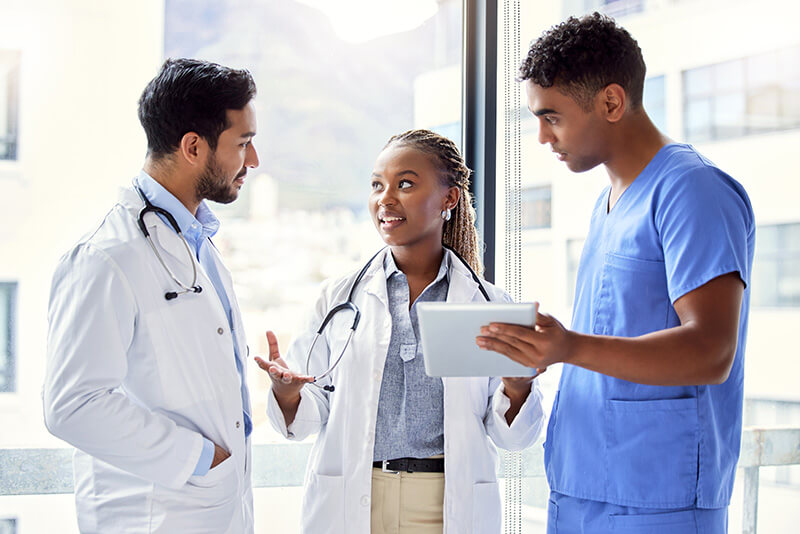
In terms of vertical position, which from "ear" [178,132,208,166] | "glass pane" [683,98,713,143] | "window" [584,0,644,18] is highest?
"window" [584,0,644,18]

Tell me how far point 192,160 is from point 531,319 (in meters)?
0.83

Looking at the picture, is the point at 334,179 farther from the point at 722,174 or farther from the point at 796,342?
the point at 796,342

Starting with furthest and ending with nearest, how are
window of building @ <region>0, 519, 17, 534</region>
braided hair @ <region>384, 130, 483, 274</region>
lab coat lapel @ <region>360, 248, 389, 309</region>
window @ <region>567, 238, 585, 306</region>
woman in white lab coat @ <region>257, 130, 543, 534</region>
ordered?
window @ <region>567, 238, 585, 306</region> < window of building @ <region>0, 519, 17, 534</region> < braided hair @ <region>384, 130, 483, 274</region> < lab coat lapel @ <region>360, 248, 389, 309</region> < woman in white lab coat @ <region>257, 130, 543, 534</region>

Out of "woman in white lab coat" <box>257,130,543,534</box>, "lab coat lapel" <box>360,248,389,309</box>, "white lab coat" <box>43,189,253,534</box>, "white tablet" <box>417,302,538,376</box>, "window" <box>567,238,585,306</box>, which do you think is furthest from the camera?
"window" <box>567,238,585,306</box>

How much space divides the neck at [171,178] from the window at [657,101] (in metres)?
1.72

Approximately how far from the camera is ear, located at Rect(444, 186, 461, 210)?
1.89m

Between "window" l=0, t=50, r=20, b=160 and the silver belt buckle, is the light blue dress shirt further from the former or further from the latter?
"window" l=0, t=50, r=20, b=160

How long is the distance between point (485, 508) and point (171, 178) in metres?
1.04

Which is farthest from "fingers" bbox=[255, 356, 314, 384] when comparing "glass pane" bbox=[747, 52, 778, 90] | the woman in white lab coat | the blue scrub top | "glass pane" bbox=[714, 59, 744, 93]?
"glass pane" bbox=[747, 52, 778, 90]

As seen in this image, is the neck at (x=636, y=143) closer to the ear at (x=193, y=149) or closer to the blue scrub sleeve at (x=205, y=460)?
the ear at (x=193, y=149)

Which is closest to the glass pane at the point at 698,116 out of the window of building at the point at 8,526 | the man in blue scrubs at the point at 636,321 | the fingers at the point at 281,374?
the man in blue scrubs at the point at 636,321

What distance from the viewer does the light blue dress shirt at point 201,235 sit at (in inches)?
55.9

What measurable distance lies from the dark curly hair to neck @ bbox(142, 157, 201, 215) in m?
0.80

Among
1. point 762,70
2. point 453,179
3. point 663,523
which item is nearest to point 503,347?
point 663,523
